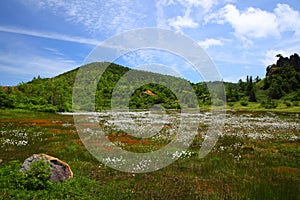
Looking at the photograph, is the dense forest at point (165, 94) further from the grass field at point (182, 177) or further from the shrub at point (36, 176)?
the shrub at point (36, 176)

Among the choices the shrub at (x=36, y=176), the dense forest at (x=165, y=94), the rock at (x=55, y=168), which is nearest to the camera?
the shrub at (x=36, y=176)

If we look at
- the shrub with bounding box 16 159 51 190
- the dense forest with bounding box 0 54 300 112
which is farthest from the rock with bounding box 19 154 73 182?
the dense forest with bounding box 0 54 300 112

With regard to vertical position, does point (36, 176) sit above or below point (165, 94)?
below

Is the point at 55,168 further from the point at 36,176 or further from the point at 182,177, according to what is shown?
the point at 182,177

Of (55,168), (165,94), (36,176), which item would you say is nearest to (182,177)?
(55,168)

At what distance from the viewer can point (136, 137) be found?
22766mm

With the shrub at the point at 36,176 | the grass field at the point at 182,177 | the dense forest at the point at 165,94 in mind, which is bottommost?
the grass field at the point at 182,177

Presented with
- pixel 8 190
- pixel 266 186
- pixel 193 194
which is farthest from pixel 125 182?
pixel 266 186

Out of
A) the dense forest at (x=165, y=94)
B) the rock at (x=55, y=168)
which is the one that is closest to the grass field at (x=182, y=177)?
the rock at (x=55, y=168)

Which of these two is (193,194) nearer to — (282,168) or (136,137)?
(282,168)

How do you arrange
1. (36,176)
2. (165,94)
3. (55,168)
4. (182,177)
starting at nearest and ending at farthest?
1. (36,176)
2. (55,168)
3. (182,177)
4. (165,94)

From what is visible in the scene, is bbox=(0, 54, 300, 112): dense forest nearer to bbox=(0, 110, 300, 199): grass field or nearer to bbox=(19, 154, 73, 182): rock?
bbox=(0, 110, 300, 199): grass field

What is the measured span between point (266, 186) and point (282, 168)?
3416 millimetres

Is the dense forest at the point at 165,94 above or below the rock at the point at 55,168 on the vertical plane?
above
